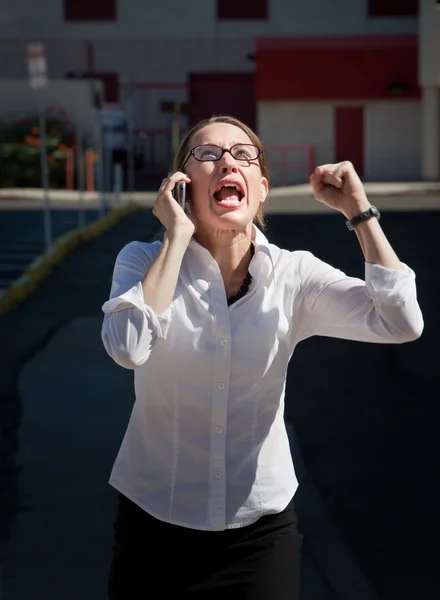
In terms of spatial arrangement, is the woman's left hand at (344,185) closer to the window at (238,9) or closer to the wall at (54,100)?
the wall at (54,100)

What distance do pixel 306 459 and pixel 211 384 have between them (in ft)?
13.3

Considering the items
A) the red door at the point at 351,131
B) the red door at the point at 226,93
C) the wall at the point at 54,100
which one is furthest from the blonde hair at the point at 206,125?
the red door at the point at 226,93

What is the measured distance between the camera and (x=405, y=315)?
3.20 meters

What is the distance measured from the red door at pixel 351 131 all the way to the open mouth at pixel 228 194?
3845cm

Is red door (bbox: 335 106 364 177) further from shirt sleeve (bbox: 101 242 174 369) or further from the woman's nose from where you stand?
shirt sleeve (bbox: 101 242 174 369)

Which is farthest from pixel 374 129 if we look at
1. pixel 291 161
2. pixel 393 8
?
pixel 393 8

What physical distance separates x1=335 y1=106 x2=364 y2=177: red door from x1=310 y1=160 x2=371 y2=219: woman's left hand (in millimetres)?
38364

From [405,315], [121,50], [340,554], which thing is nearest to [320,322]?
[405,315]

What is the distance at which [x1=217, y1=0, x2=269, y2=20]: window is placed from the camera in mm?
45906

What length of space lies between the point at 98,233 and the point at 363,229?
18.7 meters

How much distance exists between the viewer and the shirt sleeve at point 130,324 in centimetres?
304

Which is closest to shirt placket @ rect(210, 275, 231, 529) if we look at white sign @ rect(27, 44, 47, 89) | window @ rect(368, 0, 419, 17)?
white sign @ rect(27, 44, 47, 89)

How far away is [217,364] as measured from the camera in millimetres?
3092

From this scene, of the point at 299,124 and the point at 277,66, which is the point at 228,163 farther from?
the point at 299,124
